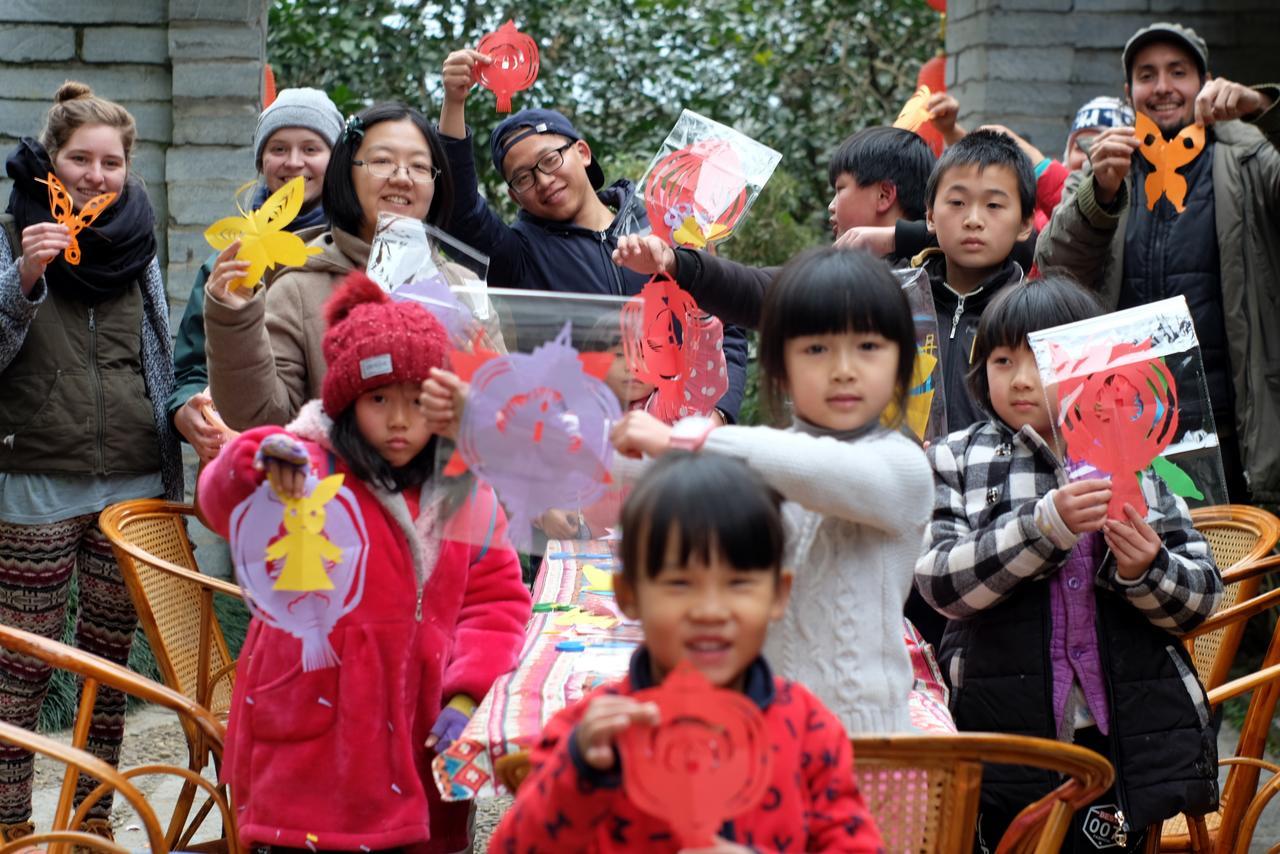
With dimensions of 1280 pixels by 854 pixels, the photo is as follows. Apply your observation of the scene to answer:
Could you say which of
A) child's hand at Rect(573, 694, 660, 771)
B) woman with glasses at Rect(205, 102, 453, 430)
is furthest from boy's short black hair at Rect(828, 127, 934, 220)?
child's hand at Rect(573, 694, 660, 771)

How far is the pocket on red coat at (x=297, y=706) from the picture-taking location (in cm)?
226

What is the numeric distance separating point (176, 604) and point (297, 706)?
788mm

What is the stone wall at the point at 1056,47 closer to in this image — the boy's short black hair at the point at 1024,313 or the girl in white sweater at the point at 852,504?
the boy's short black hair at the point at 1024,313

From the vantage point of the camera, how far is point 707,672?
5.06 ft

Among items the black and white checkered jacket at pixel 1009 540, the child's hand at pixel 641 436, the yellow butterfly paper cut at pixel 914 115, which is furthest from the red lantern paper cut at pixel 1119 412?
the yellow butterfly paper cut at pixel 914 115

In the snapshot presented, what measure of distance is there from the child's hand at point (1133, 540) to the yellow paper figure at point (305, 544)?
1.17 meters

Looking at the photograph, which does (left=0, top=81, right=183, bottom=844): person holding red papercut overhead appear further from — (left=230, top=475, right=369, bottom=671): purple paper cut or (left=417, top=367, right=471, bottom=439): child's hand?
(left=417, top=367, right=471, bottom=439): child's hand

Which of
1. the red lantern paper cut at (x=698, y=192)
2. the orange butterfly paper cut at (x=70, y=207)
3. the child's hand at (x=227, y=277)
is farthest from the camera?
the orange butterfly paper cut at (x=70, y=207)

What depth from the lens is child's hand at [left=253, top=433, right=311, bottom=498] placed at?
2078 millimetres

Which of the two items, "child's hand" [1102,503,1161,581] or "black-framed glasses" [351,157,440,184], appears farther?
"black-framed glasses" [351,157,440,184]

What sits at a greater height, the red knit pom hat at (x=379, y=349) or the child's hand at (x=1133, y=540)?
the red knit pom hat at (x=379, y=349)

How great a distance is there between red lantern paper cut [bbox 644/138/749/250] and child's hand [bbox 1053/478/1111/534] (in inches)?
40.9

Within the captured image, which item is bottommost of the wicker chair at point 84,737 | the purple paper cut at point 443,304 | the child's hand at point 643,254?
the wicker chair at point 84,737

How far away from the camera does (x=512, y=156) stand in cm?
382
